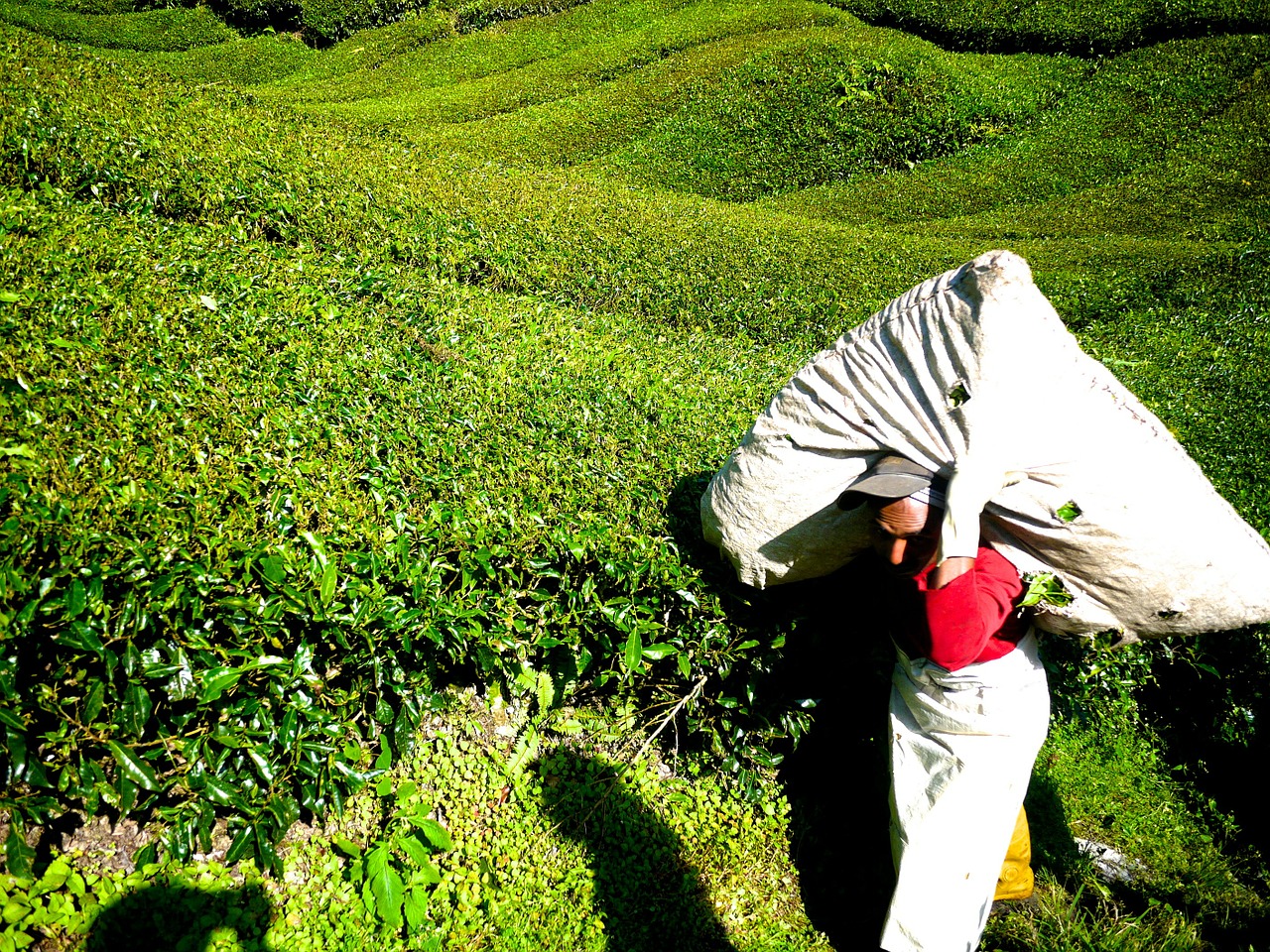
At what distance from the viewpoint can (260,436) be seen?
2502mm

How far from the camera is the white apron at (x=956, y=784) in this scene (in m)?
2.21

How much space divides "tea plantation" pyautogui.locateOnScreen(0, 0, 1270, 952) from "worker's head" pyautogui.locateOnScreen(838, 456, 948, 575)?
1.32ft

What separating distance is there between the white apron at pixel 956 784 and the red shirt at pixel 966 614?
0.08 meters

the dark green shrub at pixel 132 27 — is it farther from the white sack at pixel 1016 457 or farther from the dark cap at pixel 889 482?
the dark cap at pixel 889 482

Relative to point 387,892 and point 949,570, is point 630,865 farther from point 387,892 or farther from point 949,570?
point 949,570

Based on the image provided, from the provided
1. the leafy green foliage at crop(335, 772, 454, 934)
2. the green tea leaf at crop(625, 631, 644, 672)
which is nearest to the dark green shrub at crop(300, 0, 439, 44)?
the green tea leaf at crop(625, 631, 644, 672)

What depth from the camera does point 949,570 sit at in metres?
1.96

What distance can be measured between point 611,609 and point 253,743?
1110 mm

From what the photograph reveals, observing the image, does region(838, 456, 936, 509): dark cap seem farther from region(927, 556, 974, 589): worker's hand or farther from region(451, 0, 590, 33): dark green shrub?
region(451, 0, 590, 33): dark green shrub

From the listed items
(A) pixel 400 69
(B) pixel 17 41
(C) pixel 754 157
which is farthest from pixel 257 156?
(A) pixel 400 69

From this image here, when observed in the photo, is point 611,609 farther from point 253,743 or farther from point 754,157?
point 754,157

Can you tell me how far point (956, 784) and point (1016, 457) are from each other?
3.26ft

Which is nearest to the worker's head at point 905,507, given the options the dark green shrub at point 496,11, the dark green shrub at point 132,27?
the dark green shrub at point 496,11

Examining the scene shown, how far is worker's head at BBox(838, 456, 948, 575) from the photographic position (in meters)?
1.97
